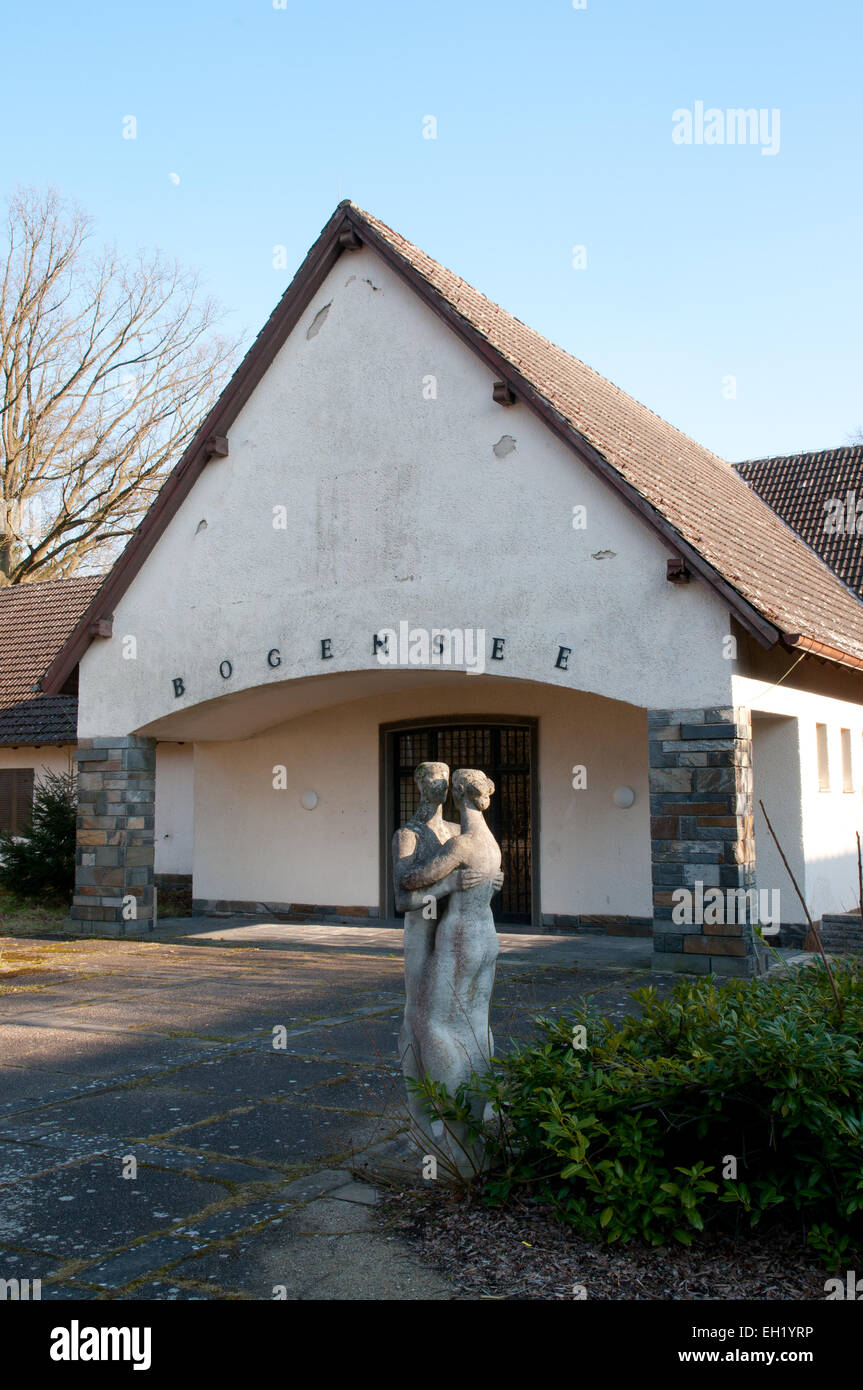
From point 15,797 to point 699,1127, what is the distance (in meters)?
16.8

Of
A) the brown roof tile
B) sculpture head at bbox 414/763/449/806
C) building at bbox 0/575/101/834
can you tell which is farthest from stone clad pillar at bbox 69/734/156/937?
sculpture head at bbox 414/763/449/806

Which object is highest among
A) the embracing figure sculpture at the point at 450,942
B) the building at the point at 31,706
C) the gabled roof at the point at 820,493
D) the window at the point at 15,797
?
the gabled roof at the point at 820,493

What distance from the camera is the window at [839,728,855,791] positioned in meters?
14.2

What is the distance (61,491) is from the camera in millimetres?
28750

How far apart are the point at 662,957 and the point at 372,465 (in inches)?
225

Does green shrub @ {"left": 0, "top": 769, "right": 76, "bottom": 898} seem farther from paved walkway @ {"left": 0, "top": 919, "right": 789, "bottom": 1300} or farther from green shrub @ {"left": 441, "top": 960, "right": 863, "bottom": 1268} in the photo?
green shrub @ {"left": 441, "top": 960, "right": 863, "bottom": 1268}

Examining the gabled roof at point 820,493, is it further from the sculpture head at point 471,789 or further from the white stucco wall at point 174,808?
the sculpture head at point 471,789

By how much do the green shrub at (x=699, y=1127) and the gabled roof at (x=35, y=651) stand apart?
45.3 feet

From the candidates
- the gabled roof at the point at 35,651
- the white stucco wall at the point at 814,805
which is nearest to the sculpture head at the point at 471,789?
the white stucco wall at the point at 814,805

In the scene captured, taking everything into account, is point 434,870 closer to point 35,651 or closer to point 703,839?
point 703,839

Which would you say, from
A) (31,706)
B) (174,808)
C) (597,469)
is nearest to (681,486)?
(597,469)

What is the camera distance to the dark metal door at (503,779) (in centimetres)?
1452

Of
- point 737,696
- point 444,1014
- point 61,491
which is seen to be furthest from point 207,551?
point 61,491
